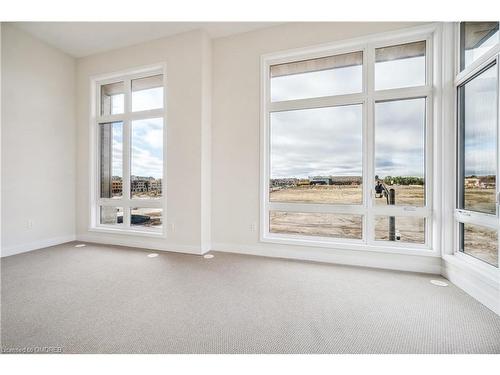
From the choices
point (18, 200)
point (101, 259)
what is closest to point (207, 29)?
point (101, 259)

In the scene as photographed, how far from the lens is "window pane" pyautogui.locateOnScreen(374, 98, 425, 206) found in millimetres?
2855

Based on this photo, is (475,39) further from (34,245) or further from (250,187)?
(34,245)

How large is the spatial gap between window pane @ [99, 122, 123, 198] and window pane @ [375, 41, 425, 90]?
4072mm

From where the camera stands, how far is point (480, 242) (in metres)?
2.28

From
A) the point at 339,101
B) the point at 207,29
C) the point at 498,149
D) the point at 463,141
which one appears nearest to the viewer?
the point at 498,149

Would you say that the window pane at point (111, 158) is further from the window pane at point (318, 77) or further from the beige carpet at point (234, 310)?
the window pane at point (318, 77)

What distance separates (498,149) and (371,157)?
1.14 metres

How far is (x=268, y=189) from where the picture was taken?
11.4 ft

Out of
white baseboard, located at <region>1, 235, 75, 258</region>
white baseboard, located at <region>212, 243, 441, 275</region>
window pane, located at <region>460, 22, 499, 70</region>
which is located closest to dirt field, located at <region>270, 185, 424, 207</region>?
white baseboard, located at <region>212, 243, 441, 275</region>

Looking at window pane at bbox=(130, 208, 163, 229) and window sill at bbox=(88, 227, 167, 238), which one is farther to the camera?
window pane at bbox=(130, 208, 163, 229)

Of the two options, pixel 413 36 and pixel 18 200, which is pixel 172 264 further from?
pixel 413 36

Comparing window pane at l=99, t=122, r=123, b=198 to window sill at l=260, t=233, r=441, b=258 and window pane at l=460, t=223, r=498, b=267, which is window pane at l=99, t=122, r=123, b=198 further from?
window pane at l=460, t=223, r=498, b=267

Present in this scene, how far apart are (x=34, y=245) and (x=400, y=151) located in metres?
5.42

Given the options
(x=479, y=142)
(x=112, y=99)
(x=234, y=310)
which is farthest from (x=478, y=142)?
(x=112, y=99)
